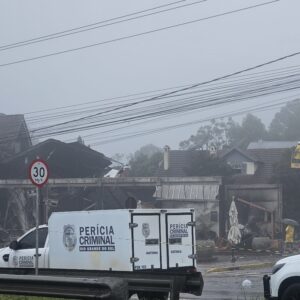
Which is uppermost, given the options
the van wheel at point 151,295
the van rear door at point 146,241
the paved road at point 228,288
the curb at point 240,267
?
the van rear door at point 146,241

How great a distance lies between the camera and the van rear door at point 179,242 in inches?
578

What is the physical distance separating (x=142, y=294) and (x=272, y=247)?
23.1 meters

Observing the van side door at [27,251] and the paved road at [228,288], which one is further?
the van side door at [27,251]

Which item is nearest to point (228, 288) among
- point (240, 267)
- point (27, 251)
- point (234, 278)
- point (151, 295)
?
point (234, 278)

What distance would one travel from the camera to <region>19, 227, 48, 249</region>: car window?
1753 centimetres

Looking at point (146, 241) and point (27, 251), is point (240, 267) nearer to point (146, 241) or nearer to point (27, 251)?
point (27, 251)

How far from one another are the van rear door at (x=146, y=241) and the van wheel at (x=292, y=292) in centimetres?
425

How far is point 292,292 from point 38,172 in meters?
7.37

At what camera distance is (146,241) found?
46.7 ft

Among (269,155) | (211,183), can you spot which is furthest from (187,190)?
(269,155)

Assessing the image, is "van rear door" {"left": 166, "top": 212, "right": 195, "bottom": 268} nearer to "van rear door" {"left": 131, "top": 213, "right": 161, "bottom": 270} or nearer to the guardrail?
"van rear door" {"left": 131, "top": 213, "right": 161, "bottom": 270}

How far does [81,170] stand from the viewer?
165 ft

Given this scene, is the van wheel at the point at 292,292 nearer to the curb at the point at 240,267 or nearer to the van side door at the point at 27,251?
the van side door at the point at 27,251

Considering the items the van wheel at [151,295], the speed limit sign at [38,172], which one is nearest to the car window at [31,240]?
the speed limit sign at [38,172]
